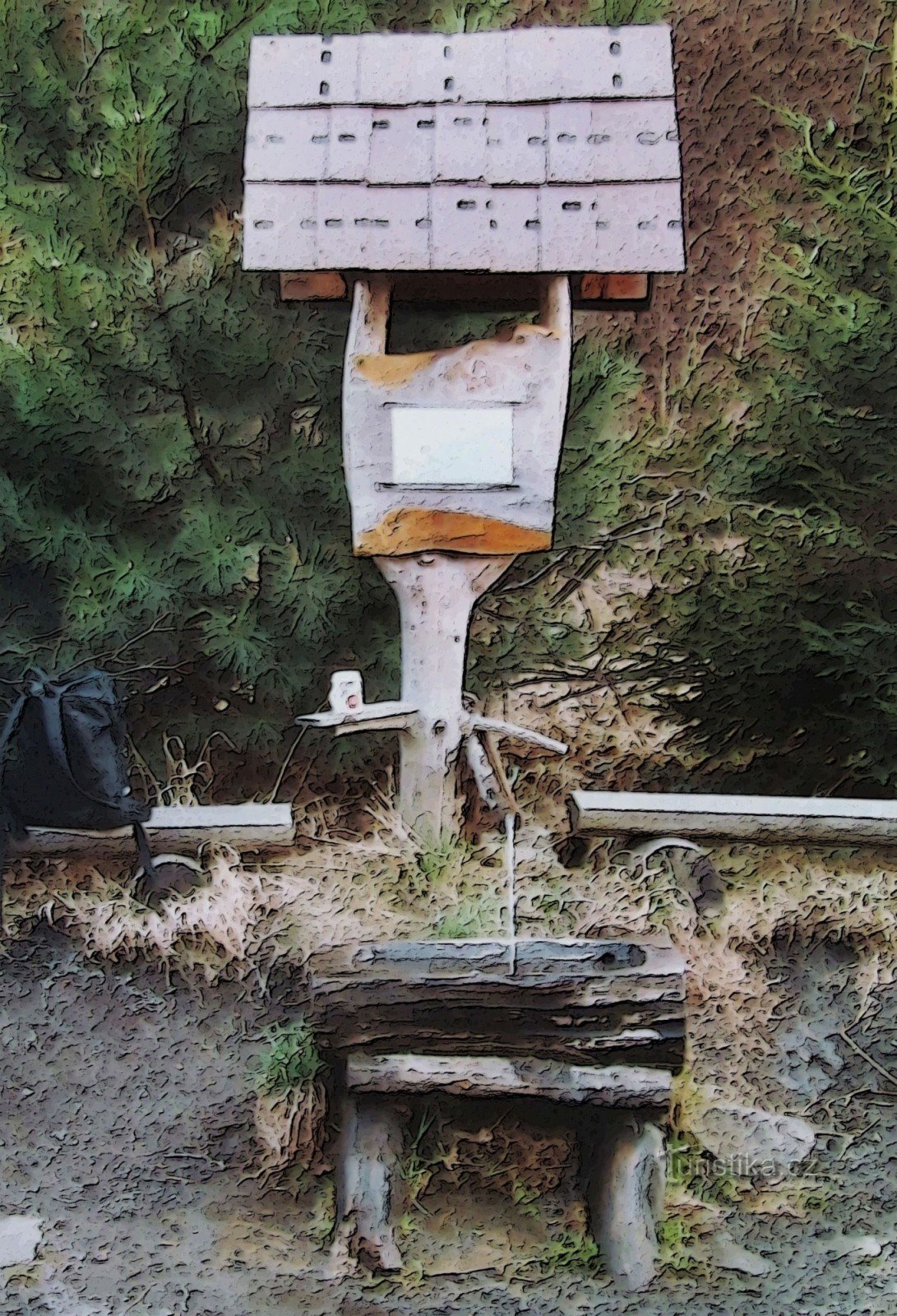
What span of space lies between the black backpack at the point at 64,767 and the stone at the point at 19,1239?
1.56 feet

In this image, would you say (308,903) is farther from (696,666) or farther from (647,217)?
(647,217)

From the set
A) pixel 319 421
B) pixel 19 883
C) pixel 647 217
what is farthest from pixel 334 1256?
pixel 647 217

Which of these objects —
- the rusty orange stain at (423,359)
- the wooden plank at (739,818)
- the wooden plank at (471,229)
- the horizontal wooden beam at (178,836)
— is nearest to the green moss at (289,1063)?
the horizontal wooden beam at (178,836)

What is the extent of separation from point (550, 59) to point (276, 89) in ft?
1.38

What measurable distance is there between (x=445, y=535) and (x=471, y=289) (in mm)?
414

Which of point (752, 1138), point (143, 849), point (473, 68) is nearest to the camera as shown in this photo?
point (752, 1138)

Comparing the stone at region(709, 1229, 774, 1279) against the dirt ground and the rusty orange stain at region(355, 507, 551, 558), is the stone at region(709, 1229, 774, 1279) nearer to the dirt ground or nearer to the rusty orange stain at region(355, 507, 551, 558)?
the dirt ground

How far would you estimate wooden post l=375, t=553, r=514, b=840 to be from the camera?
1.98 m

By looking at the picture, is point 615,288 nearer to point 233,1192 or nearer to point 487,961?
point 487,961

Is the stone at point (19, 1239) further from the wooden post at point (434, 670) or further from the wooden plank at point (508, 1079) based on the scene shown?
the wooden post at point (434, 670)

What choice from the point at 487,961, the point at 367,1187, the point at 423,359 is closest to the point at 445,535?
the point at 423,359

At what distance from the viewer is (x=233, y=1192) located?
1705 mm

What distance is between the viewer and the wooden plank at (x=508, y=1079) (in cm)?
162

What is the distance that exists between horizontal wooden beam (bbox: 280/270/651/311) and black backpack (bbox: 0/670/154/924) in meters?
0.74
